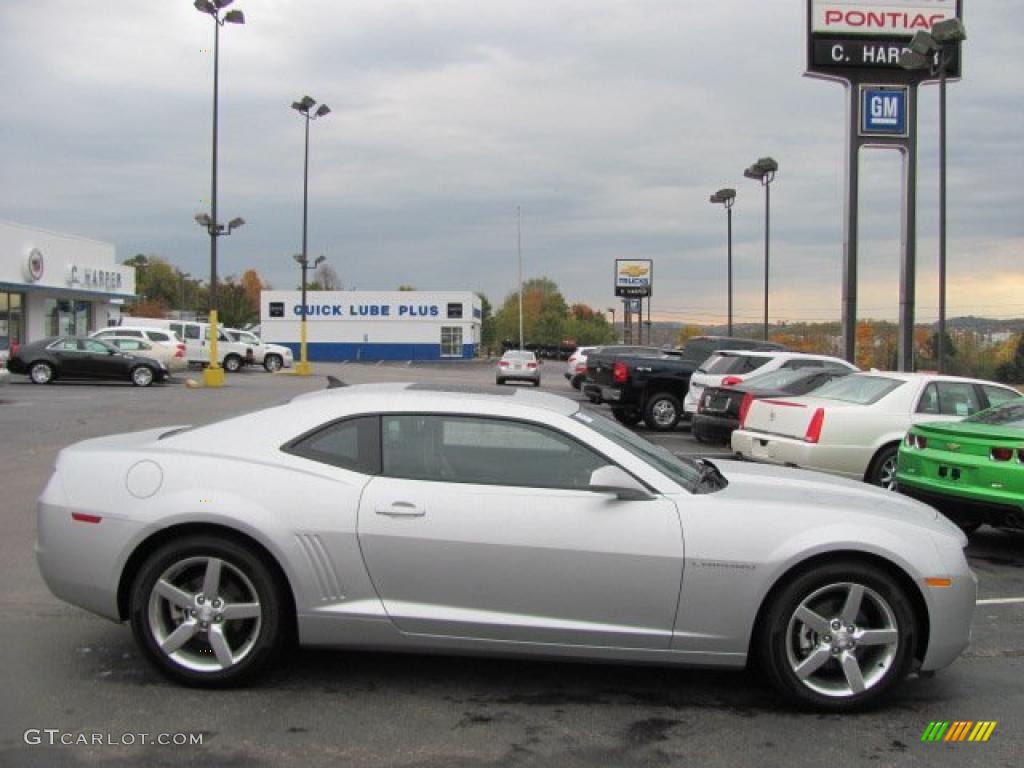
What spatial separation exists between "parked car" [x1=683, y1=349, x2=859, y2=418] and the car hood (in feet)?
33.3

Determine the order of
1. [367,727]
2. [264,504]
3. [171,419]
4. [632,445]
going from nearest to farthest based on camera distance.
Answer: [367,727], [264,504], [632,445], [171,419]

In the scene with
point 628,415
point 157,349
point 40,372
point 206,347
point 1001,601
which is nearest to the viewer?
point 1001,601

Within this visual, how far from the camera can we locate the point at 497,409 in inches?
177

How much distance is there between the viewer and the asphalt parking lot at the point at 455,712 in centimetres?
371

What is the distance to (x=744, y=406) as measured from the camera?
1174cm

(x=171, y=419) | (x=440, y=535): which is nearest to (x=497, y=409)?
(x=440, y=535)

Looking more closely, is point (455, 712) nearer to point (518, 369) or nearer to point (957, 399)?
point (957, 399)

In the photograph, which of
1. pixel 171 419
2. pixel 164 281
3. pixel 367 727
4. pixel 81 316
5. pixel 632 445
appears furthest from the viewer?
pixel 164 281

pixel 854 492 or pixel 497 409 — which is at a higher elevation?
pixel 497 409

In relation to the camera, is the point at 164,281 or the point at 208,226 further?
the point at 164,281

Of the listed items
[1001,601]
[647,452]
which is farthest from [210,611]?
[1001,601]

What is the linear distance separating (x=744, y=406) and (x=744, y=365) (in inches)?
173

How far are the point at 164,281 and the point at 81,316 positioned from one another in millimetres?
77230

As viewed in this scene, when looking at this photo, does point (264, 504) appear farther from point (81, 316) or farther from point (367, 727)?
point (81, 316)
